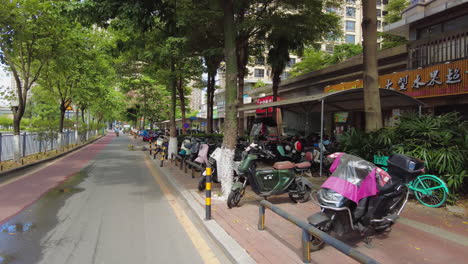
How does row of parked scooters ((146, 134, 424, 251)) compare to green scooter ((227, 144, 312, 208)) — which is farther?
green scooter ((227, 144, 312, 208))

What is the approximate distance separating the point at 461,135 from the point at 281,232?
15.3ft

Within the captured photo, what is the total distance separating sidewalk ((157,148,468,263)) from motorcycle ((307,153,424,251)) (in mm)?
278

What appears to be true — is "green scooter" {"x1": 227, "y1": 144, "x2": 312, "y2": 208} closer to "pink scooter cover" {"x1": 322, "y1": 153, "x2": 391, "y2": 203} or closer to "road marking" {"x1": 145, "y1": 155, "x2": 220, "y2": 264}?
"road marking" {"x1": 145, "y1": 155, "x2": 220, "y2": 264}

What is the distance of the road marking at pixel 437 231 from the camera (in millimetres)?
4270

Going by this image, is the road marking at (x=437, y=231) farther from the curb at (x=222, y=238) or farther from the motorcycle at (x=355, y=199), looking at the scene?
the curb at (x=222, y=238)

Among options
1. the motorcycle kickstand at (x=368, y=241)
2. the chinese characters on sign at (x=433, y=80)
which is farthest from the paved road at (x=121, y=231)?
the chinese characters on sign at (x=433, y=80)

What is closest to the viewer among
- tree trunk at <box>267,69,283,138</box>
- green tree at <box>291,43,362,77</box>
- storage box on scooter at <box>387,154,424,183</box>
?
storage box on scooter at <box>387,154,424,183</box>

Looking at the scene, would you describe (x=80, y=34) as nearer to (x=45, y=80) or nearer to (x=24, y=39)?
(x=24, y=39)

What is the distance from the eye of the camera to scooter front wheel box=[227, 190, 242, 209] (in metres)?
5.71

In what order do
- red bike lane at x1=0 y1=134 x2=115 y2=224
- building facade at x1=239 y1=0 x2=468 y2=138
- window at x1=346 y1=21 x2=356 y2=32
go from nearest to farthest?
red bike lane at x1=0 y1=134 x2=115 y2=224
building facade at x1=239 y1=0 x2=468 y2=138
window at x1=346 y1=21 x2=356 y2=32

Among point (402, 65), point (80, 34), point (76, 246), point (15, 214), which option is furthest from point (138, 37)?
point (402, 65)

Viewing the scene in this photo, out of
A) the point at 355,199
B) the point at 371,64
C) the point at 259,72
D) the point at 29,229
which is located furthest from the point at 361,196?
the point at 259,72

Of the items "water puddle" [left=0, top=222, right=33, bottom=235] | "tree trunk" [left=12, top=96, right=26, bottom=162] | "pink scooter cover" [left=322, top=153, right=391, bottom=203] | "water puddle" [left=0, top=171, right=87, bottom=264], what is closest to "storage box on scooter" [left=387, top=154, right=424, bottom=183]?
"pink scooter cover" [left=322, top=153, right=391, bottom=203]

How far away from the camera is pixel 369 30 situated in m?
7.40
